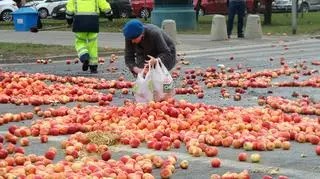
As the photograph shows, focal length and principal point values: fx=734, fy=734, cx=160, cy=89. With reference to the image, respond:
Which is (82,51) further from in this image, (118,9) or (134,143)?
(118,9)

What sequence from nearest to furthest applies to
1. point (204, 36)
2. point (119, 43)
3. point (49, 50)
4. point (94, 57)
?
point (94, 57), point (49, 50), point (119, 43), point (204, 36)

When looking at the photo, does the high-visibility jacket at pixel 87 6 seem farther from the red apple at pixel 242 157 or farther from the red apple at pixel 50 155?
the red apple at pixel 242 157

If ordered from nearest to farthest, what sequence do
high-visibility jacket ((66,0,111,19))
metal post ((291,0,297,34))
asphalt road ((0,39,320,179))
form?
asphalt road ((0,39,320,179)) → high-visibility jacket ((66,0,111,19)) → metal post ((291,0,297,34))

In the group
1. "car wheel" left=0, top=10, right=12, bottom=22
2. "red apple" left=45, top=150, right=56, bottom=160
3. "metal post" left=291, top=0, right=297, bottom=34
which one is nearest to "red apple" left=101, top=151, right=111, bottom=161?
"red apple" left=45, top=150, right=56, bottom=160

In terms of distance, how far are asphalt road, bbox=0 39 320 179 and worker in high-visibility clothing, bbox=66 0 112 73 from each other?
396 mm

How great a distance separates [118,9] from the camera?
44688 millimetres

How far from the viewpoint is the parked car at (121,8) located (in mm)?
44531

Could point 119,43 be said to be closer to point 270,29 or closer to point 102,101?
point 270,29

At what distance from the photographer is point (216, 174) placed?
609 cm

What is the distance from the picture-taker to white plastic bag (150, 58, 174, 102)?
919cm

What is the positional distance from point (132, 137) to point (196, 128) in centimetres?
75

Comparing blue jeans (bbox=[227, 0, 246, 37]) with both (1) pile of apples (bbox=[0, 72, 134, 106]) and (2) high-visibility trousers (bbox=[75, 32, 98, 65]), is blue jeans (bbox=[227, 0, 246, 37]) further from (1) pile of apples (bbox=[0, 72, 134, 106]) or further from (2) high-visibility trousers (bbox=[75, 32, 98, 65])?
(1) pile of apples (bbox=[0, 72, 134, 106])

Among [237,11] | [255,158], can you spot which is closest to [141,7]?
[237,11]

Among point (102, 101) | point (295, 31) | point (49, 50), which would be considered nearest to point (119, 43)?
point (49, 50)
